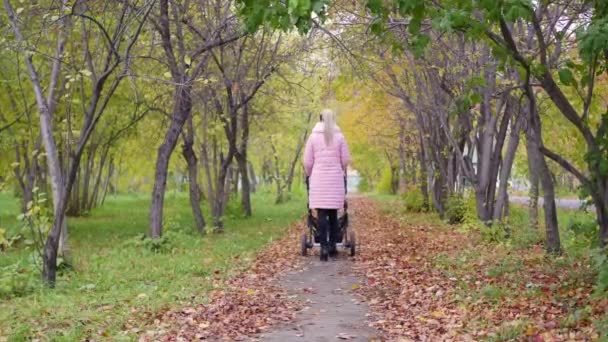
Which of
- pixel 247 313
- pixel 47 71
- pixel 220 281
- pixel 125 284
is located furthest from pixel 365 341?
pixel 47 71

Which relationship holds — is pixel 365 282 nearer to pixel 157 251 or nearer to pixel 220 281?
pixel 220 281

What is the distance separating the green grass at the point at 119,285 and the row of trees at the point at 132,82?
69 cm

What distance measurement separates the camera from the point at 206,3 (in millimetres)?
15117

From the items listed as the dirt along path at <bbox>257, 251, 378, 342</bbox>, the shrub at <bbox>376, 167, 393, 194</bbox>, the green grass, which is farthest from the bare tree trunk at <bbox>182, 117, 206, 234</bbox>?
the shrub at <bbox>376, 167, 393, 194</bbox>

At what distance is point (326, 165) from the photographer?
1120 cm

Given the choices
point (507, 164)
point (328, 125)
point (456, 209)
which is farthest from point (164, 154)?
point (456, 209)

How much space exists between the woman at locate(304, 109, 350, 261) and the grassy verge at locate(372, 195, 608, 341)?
1801mm

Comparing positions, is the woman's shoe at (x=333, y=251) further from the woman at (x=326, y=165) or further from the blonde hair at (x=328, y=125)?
the blonde hair at (x=328, y=125)

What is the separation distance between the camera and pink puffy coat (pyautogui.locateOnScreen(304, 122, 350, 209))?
1114cm

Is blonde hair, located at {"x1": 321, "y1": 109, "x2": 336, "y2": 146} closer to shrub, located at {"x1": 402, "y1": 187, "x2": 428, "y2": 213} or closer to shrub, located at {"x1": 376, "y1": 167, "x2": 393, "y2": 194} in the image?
shrub, located at {"x1": 402, "y1": 187, "x2": 428, "y2": 213}

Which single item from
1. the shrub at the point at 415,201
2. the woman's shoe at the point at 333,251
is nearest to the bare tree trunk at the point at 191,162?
the woman's shoe at the point at 333,251

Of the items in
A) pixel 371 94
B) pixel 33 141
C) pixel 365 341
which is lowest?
pixel 365 341

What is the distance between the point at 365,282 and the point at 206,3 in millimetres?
8028

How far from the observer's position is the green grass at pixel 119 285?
687 centimetres
